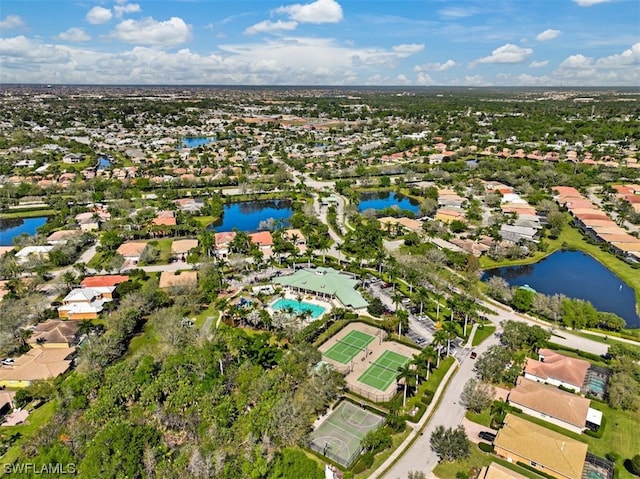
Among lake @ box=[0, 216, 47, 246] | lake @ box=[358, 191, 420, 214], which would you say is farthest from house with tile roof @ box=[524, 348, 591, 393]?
lake @ box=[0, 216, 47, 246]

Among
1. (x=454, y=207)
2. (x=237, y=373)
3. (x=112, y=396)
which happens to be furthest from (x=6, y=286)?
(x=454, y=207)

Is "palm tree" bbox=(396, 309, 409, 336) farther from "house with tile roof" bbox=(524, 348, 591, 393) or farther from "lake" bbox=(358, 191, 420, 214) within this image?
"lake" bbox=(358, 191, 420, 214)

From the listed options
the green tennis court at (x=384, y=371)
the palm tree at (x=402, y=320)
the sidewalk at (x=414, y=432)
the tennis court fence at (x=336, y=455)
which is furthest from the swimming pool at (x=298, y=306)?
the tennis court fence at (x=336, y=455)

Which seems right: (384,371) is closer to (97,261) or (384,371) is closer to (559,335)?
(559,335)

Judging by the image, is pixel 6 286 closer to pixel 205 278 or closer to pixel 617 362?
pixel 205 278

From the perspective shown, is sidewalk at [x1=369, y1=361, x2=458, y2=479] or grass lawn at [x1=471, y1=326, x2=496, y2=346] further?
grass lawn at [x1=471, y1=326, x2=496, y2=346]

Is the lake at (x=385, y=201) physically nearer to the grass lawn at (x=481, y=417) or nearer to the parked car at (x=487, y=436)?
the grass lawn at (x=481, y=417)
